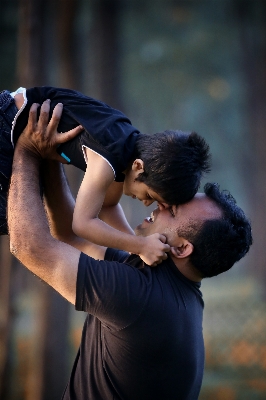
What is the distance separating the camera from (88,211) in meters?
1.89

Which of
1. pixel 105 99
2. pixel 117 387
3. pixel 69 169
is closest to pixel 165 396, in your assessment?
pixel 117 387

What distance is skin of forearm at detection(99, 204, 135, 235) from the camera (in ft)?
7.45

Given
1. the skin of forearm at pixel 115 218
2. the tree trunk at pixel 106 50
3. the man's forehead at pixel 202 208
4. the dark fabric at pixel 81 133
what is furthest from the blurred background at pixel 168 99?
the man's forehead at pixel 202 208

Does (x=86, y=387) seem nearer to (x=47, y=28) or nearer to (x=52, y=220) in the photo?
(x=52, y=220)

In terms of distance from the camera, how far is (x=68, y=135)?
6.34 ft

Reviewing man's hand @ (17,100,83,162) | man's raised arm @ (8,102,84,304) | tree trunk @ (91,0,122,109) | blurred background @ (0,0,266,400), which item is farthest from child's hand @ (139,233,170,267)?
tree trunk @ (91,0,122,109)

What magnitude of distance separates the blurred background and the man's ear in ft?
10.8

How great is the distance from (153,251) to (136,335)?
28 centimetres

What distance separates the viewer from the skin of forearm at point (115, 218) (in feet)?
7.45

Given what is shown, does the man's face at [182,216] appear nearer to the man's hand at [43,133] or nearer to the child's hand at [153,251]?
the child's hand at [153,251]

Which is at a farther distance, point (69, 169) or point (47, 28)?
point (47, 28)

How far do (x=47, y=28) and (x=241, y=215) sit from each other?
505 centimetres

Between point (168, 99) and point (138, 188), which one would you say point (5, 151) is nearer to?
point (138, 188)

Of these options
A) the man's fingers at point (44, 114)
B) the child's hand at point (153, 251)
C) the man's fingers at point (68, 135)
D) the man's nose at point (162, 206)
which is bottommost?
the child's hand at point (153, 251)
